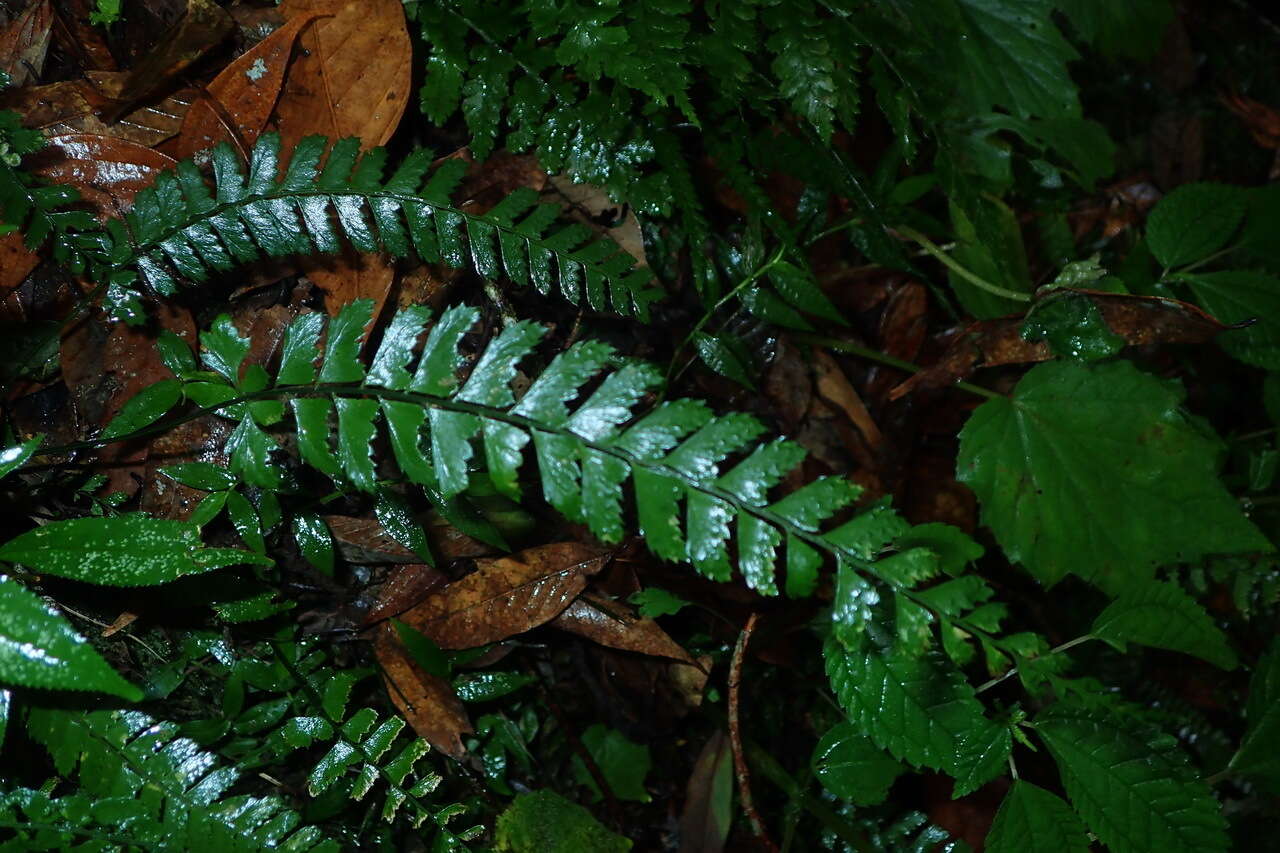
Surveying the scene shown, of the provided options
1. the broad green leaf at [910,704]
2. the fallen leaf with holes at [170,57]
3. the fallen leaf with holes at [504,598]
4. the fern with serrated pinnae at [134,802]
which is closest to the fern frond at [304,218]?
the fallen leaf with holes at [170,57]

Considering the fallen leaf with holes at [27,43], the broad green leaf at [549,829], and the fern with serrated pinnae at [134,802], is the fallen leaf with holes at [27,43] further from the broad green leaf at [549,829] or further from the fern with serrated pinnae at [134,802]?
the broad green leaf at [549,829]

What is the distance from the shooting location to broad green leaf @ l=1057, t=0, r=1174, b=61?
3447 millimetres

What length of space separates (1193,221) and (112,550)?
10.9 feet

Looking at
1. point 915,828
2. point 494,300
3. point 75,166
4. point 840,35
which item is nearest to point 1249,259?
point 840,35

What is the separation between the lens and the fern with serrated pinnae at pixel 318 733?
217cm

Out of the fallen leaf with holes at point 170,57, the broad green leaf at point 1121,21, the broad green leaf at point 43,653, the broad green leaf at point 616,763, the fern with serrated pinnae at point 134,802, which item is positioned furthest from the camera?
the broad green leaf at point 1121,21

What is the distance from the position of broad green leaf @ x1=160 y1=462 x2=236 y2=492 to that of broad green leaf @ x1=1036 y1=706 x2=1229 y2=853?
2.17 metres

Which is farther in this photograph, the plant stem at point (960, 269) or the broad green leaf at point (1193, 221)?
the broad green leaf at point (1193, 221)

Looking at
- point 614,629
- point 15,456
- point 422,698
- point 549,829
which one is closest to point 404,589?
point 422,698

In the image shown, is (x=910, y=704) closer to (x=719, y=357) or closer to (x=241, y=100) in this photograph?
(x=719, y=357)

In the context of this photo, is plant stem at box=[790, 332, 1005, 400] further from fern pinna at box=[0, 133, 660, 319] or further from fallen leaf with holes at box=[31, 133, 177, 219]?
fallen leaf with holes at box=[31, 133, 177, 219]

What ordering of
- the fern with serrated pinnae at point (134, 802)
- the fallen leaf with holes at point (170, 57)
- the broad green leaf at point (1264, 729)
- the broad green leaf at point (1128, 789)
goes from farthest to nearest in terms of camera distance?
the broad green leaf at point (1264, 729) → the fallen leaf with holes at point (170, 57) → the broad green leaf at point (1128, 789) → the fern with serrated pinnae at point (134, 802)

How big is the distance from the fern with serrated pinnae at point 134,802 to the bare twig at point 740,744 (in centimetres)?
105

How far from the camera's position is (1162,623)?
8.17ft
